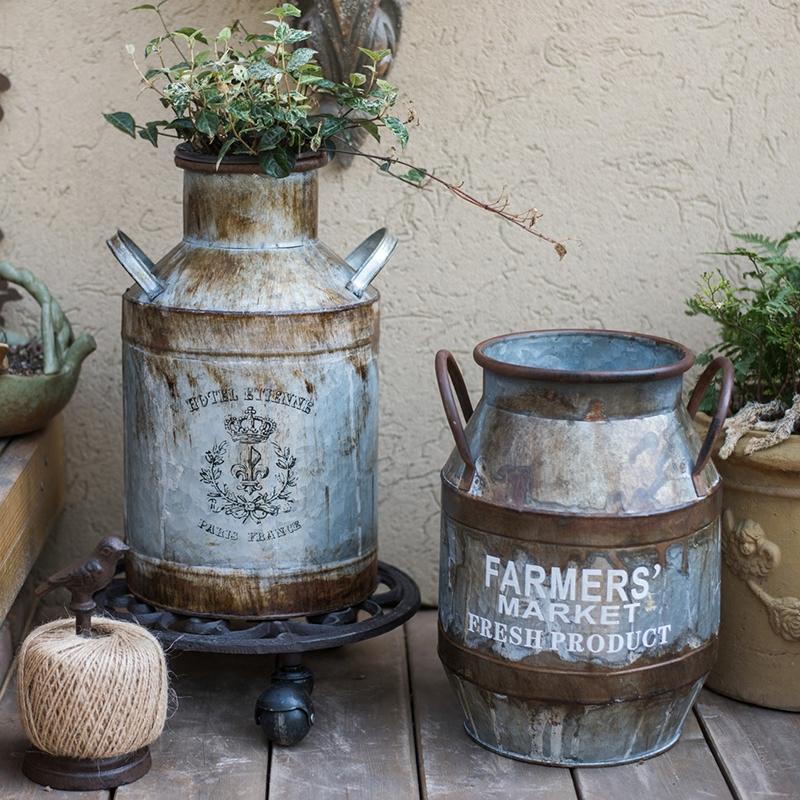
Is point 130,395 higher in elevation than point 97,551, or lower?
higher

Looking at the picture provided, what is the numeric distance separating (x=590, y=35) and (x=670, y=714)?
4.74 feet

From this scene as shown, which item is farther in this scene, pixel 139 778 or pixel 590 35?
pixel 590 35

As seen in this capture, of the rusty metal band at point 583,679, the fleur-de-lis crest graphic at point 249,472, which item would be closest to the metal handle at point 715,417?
the rusty metal band at point 583,679

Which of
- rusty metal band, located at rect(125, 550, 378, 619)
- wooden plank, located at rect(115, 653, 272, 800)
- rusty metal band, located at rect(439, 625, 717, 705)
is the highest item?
rusty metal band, located at rect(125, 550, 378, 619)

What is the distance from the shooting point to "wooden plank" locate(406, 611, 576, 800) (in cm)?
241

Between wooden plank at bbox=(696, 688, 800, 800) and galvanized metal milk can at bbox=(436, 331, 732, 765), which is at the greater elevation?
galvanized metal milk can at bbox=(436, 331, 732, 765)

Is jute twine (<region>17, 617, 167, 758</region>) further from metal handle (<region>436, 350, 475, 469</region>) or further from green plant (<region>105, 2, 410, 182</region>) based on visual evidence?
green plant (<region>105, 2, 410, 182</region>)

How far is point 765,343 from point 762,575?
46 cm

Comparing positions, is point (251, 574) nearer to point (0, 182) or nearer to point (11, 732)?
point (11, 732)

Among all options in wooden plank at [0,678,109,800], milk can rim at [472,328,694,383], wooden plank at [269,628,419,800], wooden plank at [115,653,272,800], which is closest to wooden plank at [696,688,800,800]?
wooden plank at [269,628,419,800]

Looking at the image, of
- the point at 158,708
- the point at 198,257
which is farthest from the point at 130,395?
the point at 158,708

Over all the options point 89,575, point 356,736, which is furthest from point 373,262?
point 356,736

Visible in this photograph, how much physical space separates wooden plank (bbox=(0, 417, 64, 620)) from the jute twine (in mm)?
280

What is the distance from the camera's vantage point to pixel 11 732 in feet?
8.46
